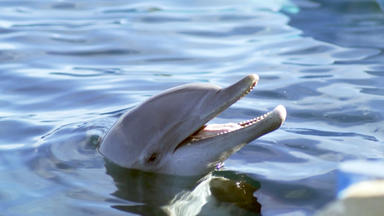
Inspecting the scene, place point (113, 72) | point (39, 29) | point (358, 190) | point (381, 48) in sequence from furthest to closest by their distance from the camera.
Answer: point (39, 29) < point (381, 48) < point (113, 72) < point (358, 190)

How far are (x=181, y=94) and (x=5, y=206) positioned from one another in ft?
4.72

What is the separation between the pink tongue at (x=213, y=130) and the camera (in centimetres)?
546

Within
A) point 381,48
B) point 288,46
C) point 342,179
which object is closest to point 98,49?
point 288,46

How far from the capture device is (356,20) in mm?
11328

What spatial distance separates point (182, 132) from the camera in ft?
17.6

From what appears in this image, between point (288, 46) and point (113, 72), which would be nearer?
point (113, 72)

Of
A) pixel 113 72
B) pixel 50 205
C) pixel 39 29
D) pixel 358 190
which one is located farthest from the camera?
pixel 39 29

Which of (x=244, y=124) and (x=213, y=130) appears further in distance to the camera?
(x=213, y=130)

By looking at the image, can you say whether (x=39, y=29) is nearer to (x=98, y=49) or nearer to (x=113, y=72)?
(x=98, y=49)

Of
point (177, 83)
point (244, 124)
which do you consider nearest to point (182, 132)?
point (244, 124)

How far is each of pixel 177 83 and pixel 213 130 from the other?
9.63ft

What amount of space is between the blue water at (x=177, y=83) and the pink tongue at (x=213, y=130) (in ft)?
1.34

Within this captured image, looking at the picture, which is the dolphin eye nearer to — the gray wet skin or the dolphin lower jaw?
the gray wet skin

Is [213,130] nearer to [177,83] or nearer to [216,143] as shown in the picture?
[216,143]
